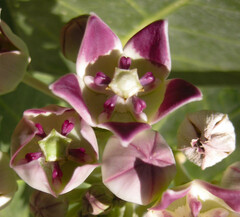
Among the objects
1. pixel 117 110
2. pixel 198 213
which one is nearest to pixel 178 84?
pixel 117 110

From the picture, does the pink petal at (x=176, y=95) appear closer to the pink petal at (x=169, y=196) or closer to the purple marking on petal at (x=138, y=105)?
the purple marking on petal at (x=138, y=105)

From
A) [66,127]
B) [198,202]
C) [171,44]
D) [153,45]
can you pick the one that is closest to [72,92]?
[66,127]

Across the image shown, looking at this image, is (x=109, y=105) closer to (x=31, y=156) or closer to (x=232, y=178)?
(x=31, y=156)

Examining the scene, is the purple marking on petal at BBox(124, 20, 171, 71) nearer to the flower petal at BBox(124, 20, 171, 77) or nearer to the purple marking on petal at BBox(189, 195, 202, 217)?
the flower petal at BBox(124, 20, 171, 77)

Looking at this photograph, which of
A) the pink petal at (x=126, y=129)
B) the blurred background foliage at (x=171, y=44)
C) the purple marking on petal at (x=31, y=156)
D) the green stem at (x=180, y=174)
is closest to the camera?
the pink petal at (x=126, y=129)

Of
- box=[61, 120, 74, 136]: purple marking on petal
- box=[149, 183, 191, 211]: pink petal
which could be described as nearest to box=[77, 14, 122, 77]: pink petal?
box=[61, 120, 74, 136]: purple marking on petal

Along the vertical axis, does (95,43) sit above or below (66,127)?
above

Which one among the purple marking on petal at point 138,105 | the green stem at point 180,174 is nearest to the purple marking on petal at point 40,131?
the purple marking on petal at point 138,105
